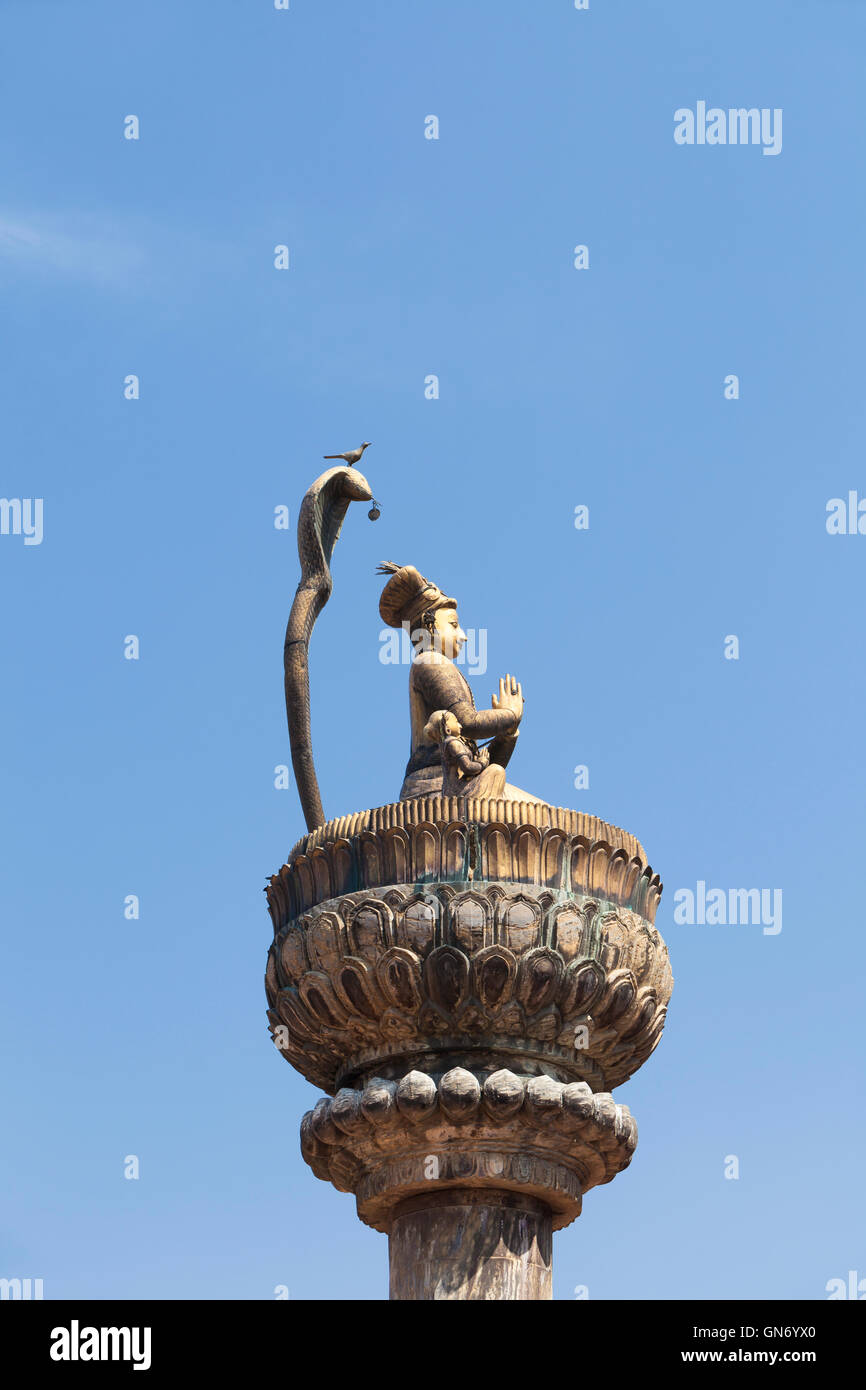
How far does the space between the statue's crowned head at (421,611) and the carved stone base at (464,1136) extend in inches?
169

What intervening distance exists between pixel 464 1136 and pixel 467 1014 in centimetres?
92

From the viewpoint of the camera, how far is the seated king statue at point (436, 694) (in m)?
17.7

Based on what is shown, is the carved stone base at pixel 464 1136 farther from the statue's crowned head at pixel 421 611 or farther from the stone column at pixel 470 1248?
the statue's crowned head at pixel 421 611

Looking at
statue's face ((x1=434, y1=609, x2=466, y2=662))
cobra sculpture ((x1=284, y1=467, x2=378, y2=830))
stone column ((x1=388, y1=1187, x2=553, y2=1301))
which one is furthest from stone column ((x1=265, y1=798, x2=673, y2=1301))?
statue's face ((x1=434, y1=609, x2=466, y2=662))

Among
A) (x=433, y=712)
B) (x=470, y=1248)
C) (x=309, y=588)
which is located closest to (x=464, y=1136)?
A: (x=470, y=1248)

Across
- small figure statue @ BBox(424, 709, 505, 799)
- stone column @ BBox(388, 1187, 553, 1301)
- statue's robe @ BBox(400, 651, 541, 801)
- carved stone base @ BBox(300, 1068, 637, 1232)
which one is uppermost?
statue's robe @ BBox(400, 651, 541, 801)

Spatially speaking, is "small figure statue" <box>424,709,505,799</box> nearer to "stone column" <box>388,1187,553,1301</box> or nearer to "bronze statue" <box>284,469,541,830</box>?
"bronze statue" <box>284,469,541,830</box>

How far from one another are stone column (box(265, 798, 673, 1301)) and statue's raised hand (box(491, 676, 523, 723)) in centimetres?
164

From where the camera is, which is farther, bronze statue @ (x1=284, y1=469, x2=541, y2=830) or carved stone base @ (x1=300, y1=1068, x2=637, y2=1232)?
bronze statue @ (x1=284, y1=469, x2=541, y2=830)

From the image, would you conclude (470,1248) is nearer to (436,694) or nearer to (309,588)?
(436,694)

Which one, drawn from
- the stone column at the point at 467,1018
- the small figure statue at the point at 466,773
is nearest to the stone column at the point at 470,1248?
the stone column at the point at 467,1018

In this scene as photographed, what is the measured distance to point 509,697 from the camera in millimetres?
18172

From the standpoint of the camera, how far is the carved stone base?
1591 cm

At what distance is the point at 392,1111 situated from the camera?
15992 mm
